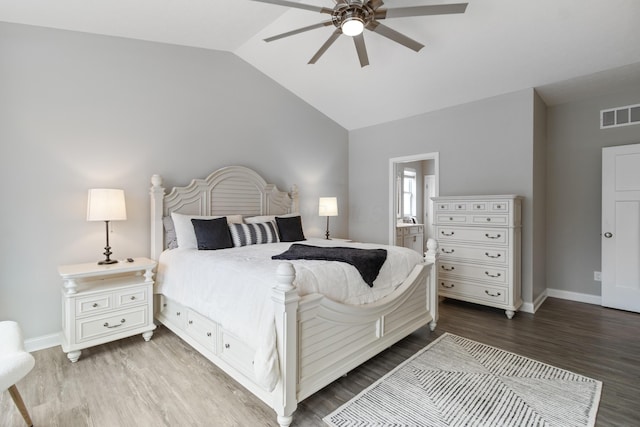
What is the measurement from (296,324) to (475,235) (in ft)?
9.04

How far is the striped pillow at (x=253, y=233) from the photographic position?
3.33 meters

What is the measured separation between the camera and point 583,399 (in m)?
1.96

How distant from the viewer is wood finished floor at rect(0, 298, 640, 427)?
6.00 ft

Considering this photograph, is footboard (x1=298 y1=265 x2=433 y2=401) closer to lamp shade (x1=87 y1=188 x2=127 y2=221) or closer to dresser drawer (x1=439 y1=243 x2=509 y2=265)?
dresser drawer (x1=439 y1=243 x2=509 y2=265)

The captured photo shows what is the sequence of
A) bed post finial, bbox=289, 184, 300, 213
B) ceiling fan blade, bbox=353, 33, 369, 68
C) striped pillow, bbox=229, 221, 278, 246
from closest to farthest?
ceiling fan blade, bbox=353, 33, 369, 68
striped pillow, bbox=229, 221, 278, 246
bed post finial, bbox=289, 184, 300, 213

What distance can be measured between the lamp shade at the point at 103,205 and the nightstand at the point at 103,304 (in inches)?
16.8

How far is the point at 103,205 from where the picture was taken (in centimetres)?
269

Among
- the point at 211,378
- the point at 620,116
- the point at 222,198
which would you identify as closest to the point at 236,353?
the point at 211,378

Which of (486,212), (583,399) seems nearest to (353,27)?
(486,212)

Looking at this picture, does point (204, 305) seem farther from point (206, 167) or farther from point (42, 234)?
point (206, 167)

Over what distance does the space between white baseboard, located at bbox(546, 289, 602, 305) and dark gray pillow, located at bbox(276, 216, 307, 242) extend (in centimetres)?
348

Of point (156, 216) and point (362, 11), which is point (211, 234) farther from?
point (362, 11)

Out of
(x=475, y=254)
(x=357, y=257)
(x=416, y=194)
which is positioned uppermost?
(x=416, y=194)

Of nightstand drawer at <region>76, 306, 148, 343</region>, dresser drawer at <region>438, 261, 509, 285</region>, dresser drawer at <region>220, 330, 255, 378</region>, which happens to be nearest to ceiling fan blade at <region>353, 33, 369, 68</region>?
dresser drawer at <region>220, 330, 255, 378</region>
